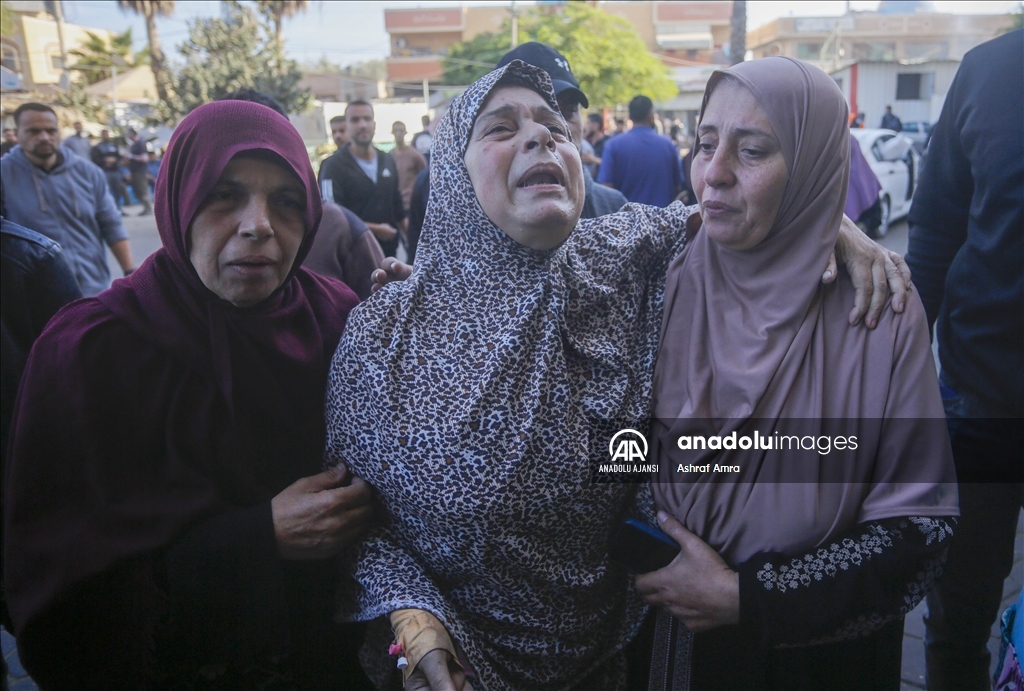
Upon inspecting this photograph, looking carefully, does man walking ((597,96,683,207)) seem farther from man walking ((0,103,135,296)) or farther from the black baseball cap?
man walking ((0,103,135,296))

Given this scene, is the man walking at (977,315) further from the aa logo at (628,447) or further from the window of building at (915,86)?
the window of building at (915,86)

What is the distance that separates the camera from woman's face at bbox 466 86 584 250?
61.7 inches

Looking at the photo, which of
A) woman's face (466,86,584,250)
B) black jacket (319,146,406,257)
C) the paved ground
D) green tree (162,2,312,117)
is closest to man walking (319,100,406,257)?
black jacket (319,146,406,257)

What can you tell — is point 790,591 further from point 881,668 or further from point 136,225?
point 136,225

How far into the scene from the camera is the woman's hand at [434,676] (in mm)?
1390

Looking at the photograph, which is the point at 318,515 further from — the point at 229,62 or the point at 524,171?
the point at 229,62

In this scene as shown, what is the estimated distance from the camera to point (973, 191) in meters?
2.03

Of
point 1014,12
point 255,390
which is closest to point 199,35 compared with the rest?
point 1014,12

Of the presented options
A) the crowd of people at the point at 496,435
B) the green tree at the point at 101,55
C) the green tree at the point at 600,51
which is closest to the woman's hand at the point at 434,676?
the crowd of people at the point at 496,435

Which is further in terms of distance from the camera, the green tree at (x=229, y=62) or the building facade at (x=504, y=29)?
→ the building facade at (x=504, y=29)

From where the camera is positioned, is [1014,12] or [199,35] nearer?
[1014,12]

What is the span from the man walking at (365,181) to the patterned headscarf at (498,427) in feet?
12.6

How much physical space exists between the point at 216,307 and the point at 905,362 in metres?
1.41

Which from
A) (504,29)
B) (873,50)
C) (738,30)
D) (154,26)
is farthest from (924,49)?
(154,26)
